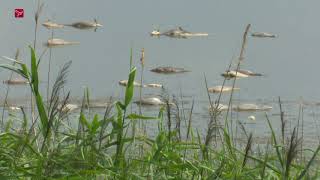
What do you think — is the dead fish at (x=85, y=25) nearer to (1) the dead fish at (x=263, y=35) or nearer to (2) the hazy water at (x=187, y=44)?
(2) the hazy water at (x=187, y=44)

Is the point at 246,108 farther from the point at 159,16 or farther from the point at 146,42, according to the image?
the point at 159,16

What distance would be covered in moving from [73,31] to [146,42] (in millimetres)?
655

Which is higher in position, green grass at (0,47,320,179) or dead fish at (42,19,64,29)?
dead fish at (42,19,64,29)

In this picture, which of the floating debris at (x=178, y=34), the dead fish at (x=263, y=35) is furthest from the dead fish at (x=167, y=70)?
the dead fish at (x=263, y=35)

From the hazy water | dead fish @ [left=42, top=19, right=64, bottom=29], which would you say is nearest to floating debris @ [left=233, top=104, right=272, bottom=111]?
the hazy water

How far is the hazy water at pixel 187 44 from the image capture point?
5.18 m

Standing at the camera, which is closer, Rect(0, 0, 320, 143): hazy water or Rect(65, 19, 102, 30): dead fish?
Rect(0, 0, 320, 143): hazy water

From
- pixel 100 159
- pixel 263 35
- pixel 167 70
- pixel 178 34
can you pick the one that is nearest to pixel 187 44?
pixel 178 34

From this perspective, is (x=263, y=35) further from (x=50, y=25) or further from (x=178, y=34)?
(x=50, y=25)

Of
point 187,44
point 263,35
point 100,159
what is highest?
point 263,35

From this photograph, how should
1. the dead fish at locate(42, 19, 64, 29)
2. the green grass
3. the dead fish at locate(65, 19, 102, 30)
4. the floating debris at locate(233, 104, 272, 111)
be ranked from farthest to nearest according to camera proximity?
the dead fish at locate(65, 19, 102, 30) < the dead fish at locate(42, 19, 64, 29) < the floating debris at locate(233, 104, 272, 111) < the green grass

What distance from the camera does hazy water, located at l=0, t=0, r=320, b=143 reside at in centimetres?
518

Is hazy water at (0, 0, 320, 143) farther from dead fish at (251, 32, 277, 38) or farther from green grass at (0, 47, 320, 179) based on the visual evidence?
green grass at (0, 47, 320, 179)

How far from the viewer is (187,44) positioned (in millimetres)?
6125
